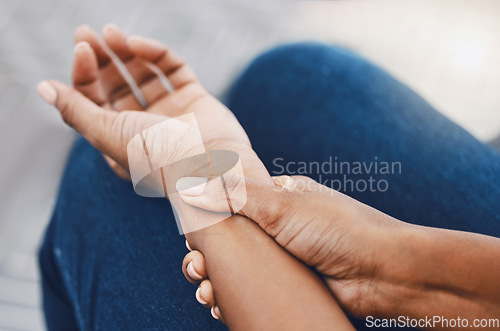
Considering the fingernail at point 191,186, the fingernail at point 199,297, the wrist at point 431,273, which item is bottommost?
the fingernail at point 199,297

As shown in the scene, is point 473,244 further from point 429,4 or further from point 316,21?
point 429,4

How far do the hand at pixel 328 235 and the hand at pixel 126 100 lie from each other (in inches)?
3.0

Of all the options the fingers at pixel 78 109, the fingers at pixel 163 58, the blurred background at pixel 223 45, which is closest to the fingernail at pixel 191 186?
the fingers at pixel 78 109

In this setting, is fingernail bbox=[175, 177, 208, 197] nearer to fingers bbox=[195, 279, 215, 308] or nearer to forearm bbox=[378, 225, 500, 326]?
fingers bbox=[195, 279, 215, 308]

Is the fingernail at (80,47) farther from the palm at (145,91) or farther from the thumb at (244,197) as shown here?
the thumb at (244,197)

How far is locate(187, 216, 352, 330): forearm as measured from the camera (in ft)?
1.63

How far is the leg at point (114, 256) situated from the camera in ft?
2.04

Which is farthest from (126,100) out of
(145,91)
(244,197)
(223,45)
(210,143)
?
(223,45)

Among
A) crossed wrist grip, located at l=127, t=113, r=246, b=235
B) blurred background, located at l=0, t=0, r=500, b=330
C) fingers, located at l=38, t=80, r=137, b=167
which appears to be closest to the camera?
crossed wrist grip, located at l=127, t=113, r=246, b=235

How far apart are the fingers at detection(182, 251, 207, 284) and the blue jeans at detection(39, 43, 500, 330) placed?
0.06 m

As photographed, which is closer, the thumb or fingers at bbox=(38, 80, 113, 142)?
the thumb

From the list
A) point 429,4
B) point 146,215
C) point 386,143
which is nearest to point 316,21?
point 429,4

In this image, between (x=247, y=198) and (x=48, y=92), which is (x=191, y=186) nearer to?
(x=247, y=198)

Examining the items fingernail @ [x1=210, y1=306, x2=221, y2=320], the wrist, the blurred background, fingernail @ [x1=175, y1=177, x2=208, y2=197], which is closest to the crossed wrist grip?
fingernail @ [x1=175, y1=177, x2=208, y2=197]
